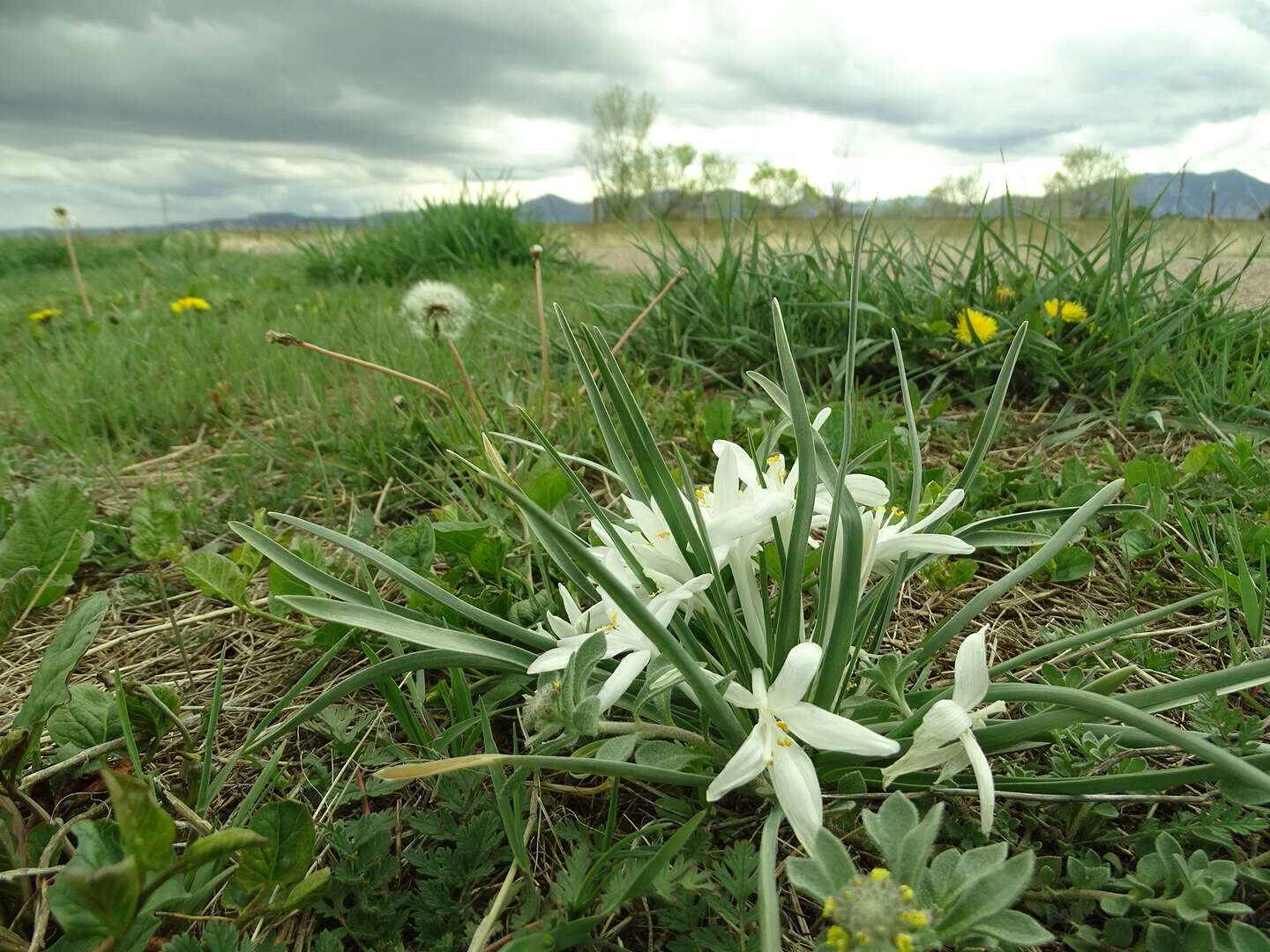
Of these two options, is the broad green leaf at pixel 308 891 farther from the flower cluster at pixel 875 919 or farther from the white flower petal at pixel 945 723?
the white flower petal at pixel 945 723

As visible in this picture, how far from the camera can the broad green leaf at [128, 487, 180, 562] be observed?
1.51m

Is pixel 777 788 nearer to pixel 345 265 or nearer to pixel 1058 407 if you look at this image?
pixel 1058 407

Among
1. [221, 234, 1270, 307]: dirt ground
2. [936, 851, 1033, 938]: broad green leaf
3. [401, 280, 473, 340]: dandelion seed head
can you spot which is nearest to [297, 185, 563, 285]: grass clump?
[221, 234, 1270, 307]: dirt ground

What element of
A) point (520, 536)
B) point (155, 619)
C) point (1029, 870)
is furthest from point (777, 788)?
point (155, 619)

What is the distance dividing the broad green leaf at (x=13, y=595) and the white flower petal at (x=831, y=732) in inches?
51.1

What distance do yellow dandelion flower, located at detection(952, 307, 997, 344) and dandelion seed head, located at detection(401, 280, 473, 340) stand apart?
1.84 m

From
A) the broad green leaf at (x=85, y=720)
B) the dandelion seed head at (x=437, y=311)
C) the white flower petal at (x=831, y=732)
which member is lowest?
the broad green leaf at (x=85, y=720)

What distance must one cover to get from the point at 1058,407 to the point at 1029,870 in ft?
6.44

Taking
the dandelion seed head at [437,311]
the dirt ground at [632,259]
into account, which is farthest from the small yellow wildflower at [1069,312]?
the dandelion seed head at [437,311]

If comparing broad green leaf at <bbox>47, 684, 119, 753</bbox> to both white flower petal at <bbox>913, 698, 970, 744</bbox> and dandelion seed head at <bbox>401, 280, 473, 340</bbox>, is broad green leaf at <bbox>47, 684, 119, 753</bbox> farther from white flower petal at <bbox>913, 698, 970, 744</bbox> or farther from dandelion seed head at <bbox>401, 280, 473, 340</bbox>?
dandelion seed head at <bbox>401, 280, 473, 340</bbox>

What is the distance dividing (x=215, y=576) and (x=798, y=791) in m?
1.13

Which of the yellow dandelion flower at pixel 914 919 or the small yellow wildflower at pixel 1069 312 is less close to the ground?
the small yellow wildflower at pixel 1069 312

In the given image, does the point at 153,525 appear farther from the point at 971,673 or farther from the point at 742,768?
the point at 971,673

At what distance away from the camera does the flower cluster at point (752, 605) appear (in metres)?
0.71
